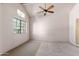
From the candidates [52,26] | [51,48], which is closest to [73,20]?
[52,26]

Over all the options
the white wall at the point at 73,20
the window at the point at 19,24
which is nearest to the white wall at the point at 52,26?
the white wall at the point at 73,20

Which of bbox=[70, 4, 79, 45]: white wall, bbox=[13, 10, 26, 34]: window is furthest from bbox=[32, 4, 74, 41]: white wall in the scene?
bbox=[13, 10, 26, 34]: window

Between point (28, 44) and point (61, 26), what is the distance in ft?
2.52

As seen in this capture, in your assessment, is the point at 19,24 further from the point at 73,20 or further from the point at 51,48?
the point at 73,20

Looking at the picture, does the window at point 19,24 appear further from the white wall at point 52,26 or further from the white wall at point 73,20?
the white wall at point 73,20

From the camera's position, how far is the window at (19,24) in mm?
2113

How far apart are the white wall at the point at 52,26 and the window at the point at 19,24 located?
0.22 metres

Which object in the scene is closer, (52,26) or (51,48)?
(51,48)

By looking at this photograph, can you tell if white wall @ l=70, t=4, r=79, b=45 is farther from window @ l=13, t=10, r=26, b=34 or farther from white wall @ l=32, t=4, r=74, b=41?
window @ l=13, t=10, r=26, b=34

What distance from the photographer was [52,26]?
2121 millimetres

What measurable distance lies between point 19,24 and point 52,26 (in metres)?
0.67

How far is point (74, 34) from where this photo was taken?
2.15 m

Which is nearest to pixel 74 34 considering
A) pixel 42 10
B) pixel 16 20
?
pixel 42 10

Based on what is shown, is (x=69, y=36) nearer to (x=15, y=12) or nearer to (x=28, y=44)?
(x=28, y=44)
